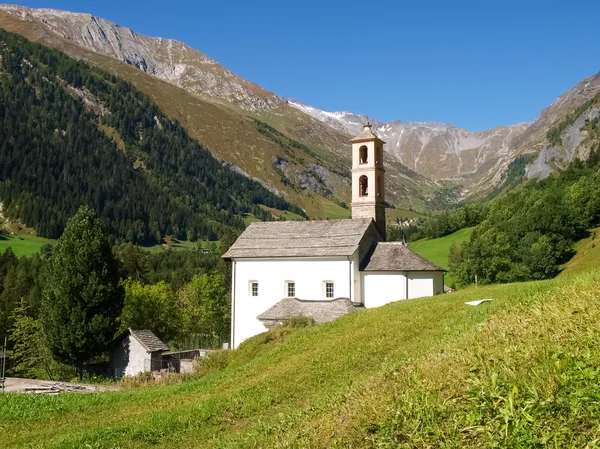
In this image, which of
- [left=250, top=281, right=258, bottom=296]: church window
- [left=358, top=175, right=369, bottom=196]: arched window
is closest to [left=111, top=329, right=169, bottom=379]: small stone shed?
[left=250, top=281, right=258, bottom=296]: church window

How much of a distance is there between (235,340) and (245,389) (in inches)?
1042

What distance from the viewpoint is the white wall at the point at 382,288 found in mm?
39000

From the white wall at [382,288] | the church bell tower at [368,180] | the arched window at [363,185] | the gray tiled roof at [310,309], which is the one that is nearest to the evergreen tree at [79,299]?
the gray tiled roof at [310,309]

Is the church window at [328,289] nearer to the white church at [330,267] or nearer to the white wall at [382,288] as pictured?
the white church at [330,267]

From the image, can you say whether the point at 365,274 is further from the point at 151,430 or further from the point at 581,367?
the point at 581,367

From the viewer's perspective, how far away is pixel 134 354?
4272cm

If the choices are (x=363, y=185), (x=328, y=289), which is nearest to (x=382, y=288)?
(x=328, y=289)

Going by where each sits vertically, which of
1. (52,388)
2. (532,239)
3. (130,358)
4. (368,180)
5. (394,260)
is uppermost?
(368,180)

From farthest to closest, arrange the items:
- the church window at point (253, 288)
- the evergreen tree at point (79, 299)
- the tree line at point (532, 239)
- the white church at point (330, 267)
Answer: the tree line at point (532, 239) → the church window at point (253, 288) → the evergreen tree at point (79, 299) → the white church at point (330, 267)

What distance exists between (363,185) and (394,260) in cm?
822

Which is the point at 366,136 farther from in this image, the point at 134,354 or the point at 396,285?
the point at 134,354

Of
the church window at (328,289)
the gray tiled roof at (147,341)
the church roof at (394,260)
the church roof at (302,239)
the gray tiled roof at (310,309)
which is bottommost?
the gray tiled roof at (147,341)

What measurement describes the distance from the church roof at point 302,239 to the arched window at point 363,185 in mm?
3365

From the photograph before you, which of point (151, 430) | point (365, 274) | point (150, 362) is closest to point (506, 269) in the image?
point (365, 274)
